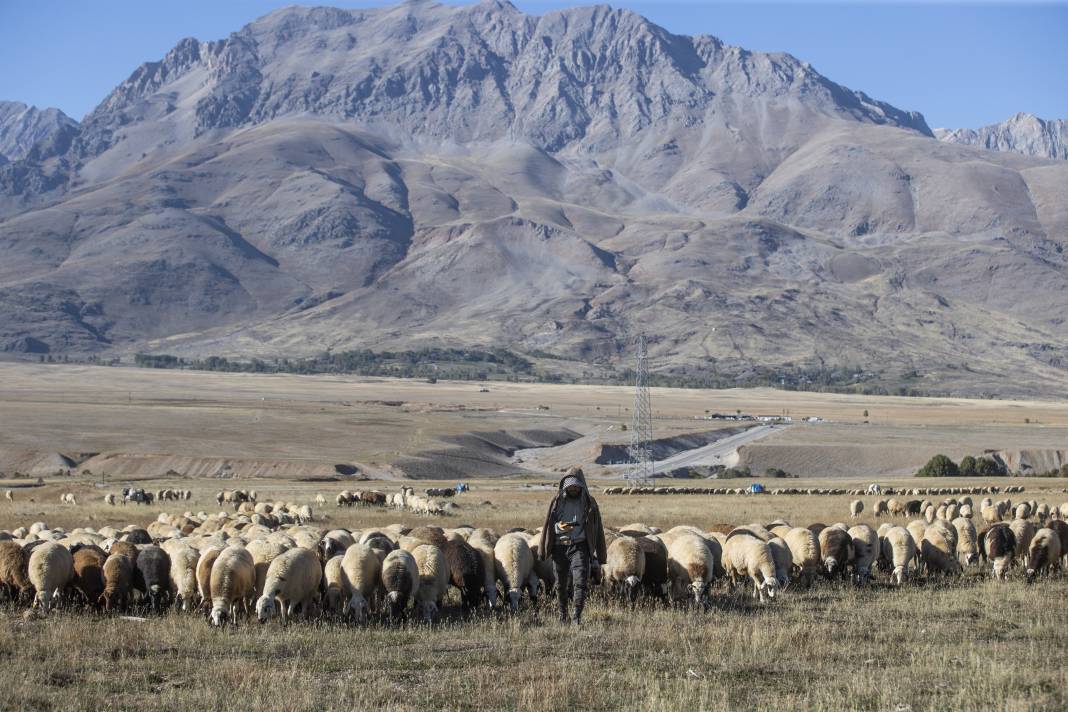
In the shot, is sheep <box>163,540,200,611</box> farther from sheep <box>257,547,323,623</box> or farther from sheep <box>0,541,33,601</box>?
sheep <box>0,541,33,601</box>

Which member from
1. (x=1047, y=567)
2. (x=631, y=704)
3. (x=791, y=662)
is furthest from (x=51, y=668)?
(x=1047, y=567)

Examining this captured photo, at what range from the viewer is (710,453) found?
329 ft

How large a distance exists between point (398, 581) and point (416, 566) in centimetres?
70

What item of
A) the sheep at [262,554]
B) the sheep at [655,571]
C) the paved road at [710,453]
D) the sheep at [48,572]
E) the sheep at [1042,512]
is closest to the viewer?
the sheep at [48,572]

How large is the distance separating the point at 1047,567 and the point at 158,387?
167 metres

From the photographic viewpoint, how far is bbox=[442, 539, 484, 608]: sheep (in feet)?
64.8

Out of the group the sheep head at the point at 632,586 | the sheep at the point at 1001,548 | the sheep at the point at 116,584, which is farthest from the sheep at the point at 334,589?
the sheep at the point at 1001,548

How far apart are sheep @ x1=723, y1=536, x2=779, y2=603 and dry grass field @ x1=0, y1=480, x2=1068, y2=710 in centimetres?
44

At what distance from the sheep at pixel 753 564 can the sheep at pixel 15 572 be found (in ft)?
40.5

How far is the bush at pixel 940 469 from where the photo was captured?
7831 cm

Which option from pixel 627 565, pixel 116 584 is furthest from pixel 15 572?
pixel 627 565

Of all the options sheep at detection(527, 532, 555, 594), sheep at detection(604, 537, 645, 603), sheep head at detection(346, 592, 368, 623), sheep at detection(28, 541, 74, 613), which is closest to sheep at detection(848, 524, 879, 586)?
sheep at detection(604, 537, 645, 603)

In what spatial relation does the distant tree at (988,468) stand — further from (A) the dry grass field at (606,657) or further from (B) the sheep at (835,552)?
(B) the sheep at (835,552)

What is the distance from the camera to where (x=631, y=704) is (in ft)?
41.3
